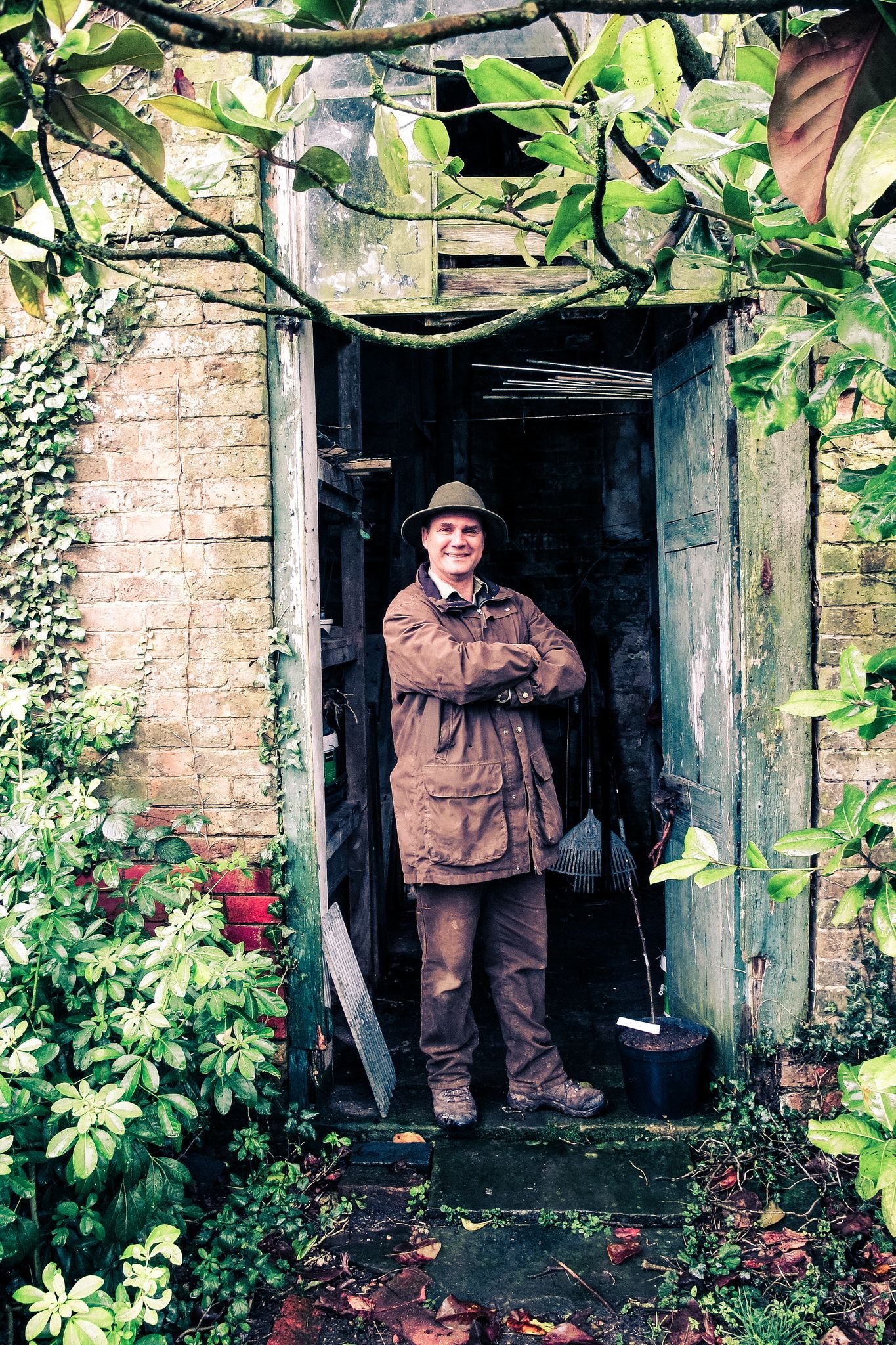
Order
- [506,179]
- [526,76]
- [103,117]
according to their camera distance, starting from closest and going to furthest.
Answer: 1. [526,76]
2. [103,117]
3. [506,179]

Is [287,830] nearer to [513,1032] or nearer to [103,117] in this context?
[513,1032]

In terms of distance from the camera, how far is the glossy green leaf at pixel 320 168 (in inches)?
48.9

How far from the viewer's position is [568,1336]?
2338 millimetres

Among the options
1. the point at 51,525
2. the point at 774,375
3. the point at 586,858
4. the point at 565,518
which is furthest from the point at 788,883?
the point at 565,518

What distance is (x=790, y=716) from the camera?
3.10 meters

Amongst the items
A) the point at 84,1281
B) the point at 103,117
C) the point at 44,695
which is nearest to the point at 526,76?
the point at 103,117

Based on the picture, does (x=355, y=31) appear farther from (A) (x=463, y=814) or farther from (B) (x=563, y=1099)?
(B) (x=563, y=1099)

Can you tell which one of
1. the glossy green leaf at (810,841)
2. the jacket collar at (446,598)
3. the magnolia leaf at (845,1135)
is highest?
the jacket collar at (446,598)

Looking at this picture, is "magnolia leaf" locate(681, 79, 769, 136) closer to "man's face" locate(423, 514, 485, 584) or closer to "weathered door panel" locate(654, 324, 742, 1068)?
"weathered door panel" locate(654, 324, 742, 1068)

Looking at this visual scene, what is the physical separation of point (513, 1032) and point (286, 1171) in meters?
0.92

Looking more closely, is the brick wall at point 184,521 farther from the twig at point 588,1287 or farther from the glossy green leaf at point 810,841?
the glossy green leaf at point 810,841

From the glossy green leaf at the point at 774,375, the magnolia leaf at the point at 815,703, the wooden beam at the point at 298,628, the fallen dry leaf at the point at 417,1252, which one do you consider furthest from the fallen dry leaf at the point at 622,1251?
the glossy green leaf at the point at 774,375

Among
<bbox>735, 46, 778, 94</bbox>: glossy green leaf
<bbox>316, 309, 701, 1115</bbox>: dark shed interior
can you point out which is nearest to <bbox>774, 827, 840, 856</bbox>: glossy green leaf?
<bbox>735, 46, 778, 94</bbox>: glossy green leaf

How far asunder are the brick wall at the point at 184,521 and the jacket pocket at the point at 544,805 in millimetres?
958
